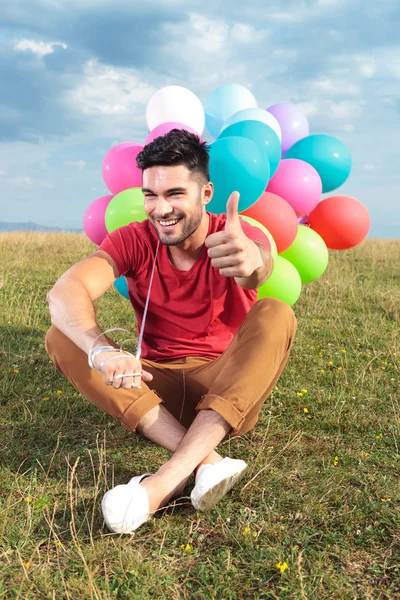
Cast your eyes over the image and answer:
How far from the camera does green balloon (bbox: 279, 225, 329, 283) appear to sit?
14.6 ft

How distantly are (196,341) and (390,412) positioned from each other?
5.01 ft

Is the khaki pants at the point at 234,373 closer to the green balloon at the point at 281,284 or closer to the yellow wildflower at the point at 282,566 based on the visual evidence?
the yellow wildflower at the point at 282,566

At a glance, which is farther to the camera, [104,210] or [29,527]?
[104,210]

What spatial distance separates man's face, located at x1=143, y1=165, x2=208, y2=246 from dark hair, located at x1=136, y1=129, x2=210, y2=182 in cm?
3

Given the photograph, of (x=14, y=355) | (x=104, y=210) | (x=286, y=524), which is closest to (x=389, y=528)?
(x=286, y=524)

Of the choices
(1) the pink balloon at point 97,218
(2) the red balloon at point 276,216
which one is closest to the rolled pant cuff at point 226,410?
(2) the red balloon at point 276,216

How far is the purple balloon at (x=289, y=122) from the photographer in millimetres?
4863

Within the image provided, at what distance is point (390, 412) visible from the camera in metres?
3.68

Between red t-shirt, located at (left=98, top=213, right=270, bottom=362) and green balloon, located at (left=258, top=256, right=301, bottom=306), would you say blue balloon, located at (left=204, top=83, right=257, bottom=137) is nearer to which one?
green balloon, located at (left=258, top=256, right=301, bottom=306)

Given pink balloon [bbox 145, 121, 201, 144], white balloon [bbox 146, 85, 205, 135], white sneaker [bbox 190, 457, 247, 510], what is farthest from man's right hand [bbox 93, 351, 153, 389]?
white balloon [bbox 146, 85, 205, 135]

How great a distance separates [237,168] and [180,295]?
1000mm

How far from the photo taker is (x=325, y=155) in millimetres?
4590

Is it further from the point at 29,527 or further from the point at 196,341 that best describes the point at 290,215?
the point at 29,527

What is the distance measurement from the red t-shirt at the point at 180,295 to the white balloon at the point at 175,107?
1.31 m
